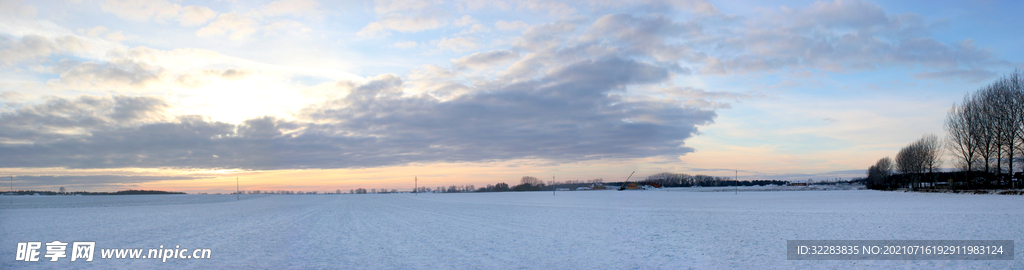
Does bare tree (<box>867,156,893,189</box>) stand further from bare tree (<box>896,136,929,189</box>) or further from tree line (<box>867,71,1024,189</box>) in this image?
tree line (<box>867,71,1024,189</box>)

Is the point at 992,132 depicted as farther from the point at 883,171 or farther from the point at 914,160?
the point at 883,171

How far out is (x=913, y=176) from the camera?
99.7 meters

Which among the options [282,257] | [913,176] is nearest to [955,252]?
[282,257]

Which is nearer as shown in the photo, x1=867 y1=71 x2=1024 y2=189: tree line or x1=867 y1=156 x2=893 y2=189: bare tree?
x1=867 y1=71 x2=1024 y2=189: tree line

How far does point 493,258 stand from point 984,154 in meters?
75.6

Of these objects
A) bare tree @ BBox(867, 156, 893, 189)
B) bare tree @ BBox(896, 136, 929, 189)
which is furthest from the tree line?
bare tree @ BBox(867, 156, 893, 189)

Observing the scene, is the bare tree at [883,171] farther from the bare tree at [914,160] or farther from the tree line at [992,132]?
the tree line at [992,132]

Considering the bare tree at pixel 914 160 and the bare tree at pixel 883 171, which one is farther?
the bare tree at pixel 883 171

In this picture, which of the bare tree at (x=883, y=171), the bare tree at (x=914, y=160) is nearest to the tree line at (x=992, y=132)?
the bare tree at (x=914, y=160)

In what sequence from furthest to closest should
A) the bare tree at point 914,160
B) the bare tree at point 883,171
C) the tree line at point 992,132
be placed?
the bare tree at point 883,171
the bare tree at point 914,160
the tree line at point 992,132

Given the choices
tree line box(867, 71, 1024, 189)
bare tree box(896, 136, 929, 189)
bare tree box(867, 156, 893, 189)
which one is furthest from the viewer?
bare tree box(867, 156, 893, 189)

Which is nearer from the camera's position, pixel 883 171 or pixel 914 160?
pixel 914 160

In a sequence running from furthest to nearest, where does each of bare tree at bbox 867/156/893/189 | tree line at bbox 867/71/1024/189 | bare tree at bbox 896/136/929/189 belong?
bare tree at bbox 867/156/893/189 < bare tree at bbox 896/136/929/189 < tree line at bbox 867/71/1024/189

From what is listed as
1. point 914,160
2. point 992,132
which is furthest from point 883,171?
point 992,132
